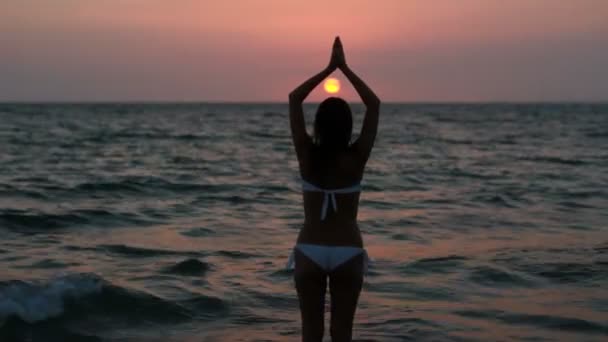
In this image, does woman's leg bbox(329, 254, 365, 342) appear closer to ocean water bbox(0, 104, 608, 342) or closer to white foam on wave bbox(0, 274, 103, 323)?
ocean water bbox(0, 104, 608, 342)

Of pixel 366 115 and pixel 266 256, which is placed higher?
pixel 366 115

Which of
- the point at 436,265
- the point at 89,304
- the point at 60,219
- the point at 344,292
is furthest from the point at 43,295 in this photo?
the point at 60,219

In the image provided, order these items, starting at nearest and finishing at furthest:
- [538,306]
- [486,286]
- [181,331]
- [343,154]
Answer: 1. [343,154]
2. [181,331]
3. [538,306]
4. [486,286]

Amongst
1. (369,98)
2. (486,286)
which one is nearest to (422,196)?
(486,286)

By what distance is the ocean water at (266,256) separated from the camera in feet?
24.7

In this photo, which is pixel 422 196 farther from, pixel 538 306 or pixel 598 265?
pixel 538 306

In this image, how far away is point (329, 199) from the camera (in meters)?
4.34

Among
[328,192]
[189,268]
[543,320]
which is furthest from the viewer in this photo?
[189,268]

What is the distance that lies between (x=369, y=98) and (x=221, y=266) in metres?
5.83

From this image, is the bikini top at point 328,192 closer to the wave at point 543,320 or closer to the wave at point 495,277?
the wave at point 543,320

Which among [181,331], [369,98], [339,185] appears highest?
[369,98]

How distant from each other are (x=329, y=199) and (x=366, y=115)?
499 mm

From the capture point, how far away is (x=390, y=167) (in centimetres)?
2502

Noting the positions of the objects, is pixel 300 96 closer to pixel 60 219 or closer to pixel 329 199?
pixel 329 199
